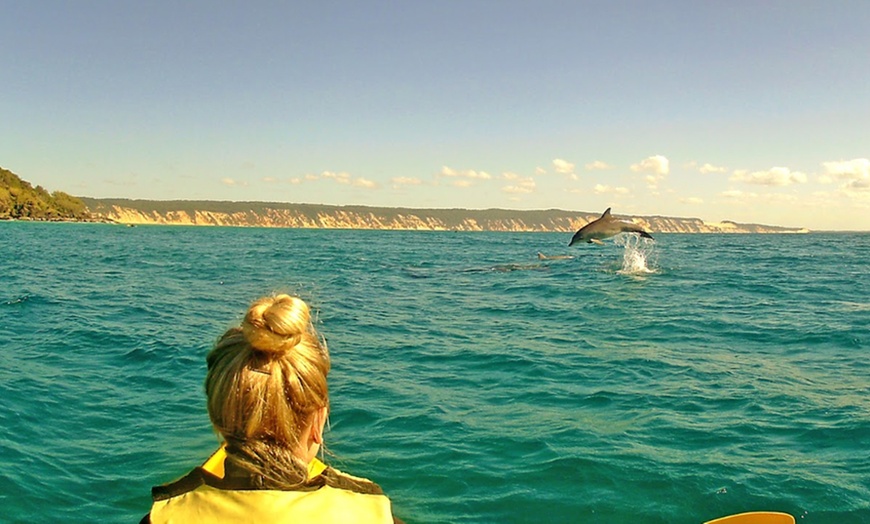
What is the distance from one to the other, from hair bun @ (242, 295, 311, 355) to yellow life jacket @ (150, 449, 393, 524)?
0.47m

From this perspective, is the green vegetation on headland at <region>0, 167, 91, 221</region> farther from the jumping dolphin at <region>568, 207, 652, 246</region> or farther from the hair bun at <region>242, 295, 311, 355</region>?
the hair bun at <region>242, 295, 311, 355</region>

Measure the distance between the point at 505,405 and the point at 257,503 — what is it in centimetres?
727

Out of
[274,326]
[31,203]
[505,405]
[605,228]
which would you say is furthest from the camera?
[31,203]

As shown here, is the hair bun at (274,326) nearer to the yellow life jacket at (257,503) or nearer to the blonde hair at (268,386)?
the blonde hair at (268,386)

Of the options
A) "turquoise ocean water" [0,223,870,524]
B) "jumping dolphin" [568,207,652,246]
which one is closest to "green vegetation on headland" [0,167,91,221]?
"turquoise ocean water" [0,223,870,524]

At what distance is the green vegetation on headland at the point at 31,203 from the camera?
427 ft

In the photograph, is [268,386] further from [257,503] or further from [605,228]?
[605,228]

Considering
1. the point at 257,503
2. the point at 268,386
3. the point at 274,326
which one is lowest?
the point at 257,503

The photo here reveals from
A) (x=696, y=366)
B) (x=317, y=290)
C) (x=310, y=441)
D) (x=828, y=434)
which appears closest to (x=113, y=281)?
(x=317, y=290)

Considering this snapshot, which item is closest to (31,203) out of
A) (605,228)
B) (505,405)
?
(605,228)

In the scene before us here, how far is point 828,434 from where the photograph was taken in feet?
26.6

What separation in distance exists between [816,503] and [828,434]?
6.71 feet

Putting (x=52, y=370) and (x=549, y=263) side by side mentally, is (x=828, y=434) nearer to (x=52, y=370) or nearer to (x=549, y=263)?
(x=52, y=370)

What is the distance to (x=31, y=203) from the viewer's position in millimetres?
134125
